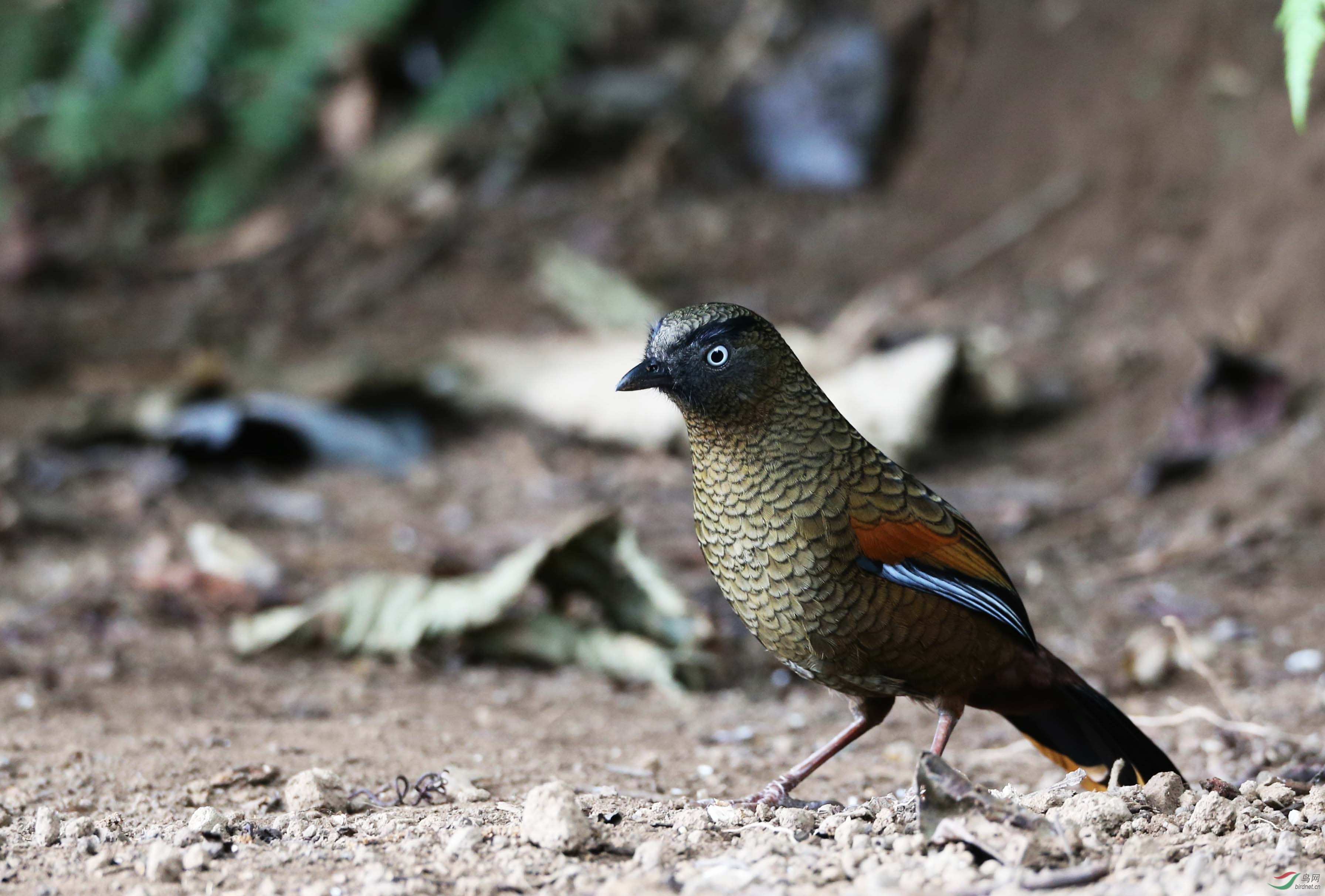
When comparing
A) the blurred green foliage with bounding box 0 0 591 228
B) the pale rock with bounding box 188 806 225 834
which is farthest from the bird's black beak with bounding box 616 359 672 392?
the blurred green foliage with bounding box 0 0 591 228

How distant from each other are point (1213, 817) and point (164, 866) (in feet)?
6.07

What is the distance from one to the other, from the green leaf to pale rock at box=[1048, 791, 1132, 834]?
1357 mm

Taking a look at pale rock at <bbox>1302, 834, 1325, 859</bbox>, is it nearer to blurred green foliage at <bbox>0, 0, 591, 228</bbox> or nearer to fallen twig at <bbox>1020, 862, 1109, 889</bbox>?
fallen twig at <bbox>1020, 862, 1109, 889</bbox>

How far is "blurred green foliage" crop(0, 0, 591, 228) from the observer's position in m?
8.60

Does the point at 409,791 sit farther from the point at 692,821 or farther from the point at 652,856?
the point at 652,856

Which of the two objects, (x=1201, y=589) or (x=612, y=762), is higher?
(x=1201, y=589)

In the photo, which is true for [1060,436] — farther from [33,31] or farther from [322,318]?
[33,31]

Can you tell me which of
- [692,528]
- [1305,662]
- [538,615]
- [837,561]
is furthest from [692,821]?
[692,528]

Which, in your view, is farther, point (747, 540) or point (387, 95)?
point (387, 95)

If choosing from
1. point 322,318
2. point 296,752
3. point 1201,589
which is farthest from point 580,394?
point 296,752

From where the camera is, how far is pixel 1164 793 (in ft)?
8.54

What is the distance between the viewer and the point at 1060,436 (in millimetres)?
6672

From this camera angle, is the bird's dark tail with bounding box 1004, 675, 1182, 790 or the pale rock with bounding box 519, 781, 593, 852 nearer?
the pale rock with bounding box 519, 781, 593, 852

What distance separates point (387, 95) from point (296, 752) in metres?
7.62
